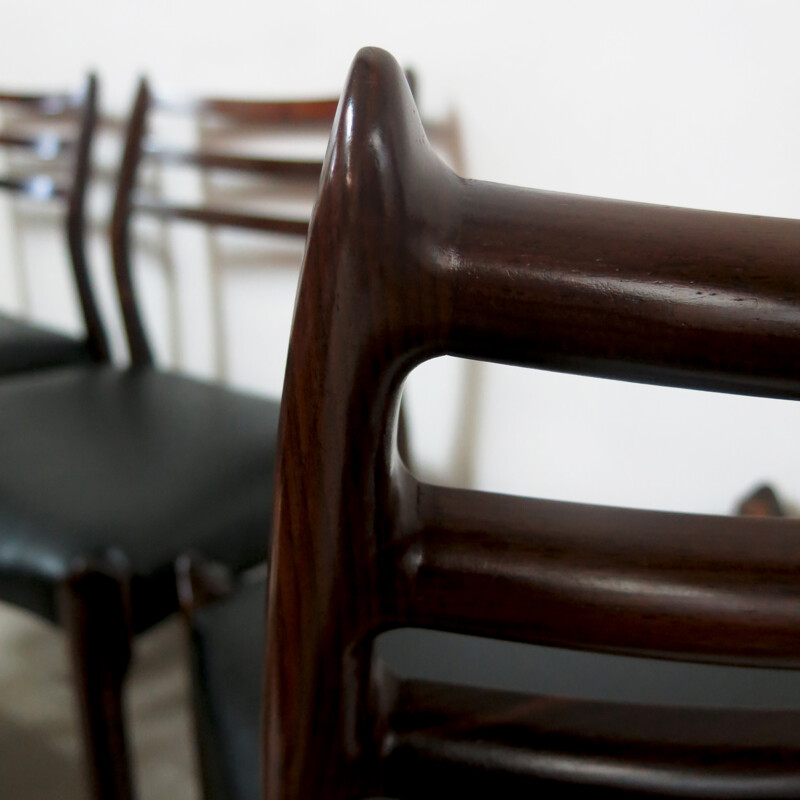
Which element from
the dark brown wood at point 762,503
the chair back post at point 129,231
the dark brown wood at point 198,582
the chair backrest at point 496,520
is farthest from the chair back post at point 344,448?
the chair back post at point 129,231

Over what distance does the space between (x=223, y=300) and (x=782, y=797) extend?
3.62 feet

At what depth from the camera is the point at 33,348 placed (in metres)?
1.17

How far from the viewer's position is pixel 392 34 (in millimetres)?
895

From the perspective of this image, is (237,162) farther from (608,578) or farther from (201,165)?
(608,578)

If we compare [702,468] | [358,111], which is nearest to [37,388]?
[702,468]

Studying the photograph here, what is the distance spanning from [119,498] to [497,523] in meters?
0.59

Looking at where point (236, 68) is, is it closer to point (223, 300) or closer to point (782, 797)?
point (223, 300)

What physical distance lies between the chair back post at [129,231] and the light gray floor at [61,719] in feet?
1.36

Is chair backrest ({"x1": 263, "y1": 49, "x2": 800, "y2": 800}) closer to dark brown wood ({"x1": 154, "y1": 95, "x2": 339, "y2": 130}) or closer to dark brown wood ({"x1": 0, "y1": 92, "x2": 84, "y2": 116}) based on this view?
dark brown wood ({"x1": 154, "y1": 95, "x2": 339, "y2": 130})

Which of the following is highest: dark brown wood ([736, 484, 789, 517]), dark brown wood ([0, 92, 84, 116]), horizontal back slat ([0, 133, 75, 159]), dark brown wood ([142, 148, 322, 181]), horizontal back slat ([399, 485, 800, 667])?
dark brown wood ([0, 92, 84, 116])

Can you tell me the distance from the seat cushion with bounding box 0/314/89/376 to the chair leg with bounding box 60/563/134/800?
0.60m

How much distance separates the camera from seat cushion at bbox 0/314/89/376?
1.14 metres

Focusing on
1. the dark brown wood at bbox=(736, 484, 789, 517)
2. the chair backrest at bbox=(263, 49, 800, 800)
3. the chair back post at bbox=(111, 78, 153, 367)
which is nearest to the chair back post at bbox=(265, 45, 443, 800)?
the chair backrest at bbox=(263, 49, 800, 800)

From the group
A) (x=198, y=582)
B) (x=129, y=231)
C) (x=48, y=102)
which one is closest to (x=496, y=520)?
(x=198, y=582)
